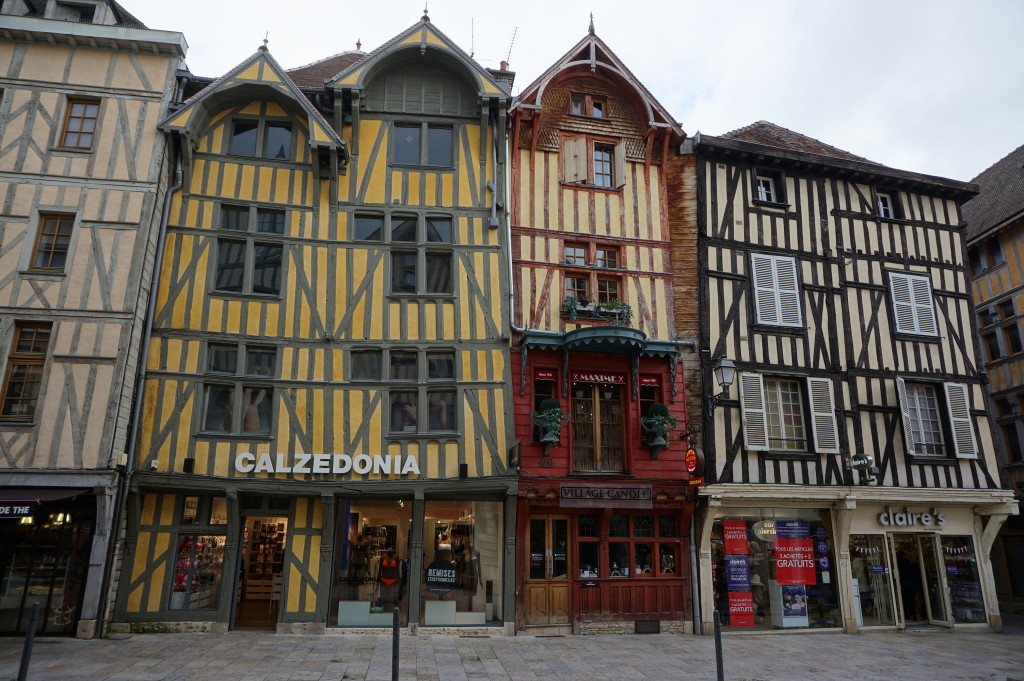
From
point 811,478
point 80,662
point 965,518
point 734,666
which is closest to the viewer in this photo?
point 80,662

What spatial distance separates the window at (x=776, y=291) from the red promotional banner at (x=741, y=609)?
6027mm

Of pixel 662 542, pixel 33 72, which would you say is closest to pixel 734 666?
pixel 662 542

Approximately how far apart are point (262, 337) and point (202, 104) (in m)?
5.04

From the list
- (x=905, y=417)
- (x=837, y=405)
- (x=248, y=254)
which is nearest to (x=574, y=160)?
(x=248, y=254)

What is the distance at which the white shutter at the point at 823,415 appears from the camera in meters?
15.0

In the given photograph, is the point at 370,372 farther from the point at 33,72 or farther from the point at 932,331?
the point at 932,331

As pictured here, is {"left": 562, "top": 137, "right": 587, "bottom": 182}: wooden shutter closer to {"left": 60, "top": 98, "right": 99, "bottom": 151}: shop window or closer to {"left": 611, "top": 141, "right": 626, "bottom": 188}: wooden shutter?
{"left": 611, "top": 141, "right": 626, "bottom": 188}: wooden shutter

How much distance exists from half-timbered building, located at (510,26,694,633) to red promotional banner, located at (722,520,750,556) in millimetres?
1060

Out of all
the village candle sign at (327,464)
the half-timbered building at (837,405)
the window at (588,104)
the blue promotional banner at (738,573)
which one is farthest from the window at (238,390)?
the blue promotional banner at (738,573)

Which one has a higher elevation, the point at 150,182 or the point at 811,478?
the point at 150,182

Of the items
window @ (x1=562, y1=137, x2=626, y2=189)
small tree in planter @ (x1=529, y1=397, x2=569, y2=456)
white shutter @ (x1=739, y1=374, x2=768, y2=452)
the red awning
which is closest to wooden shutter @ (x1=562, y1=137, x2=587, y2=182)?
window @ (x1=562, y1=137, x2=626, y2=189)

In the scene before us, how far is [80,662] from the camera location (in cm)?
972

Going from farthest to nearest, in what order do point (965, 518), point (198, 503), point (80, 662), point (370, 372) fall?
point (965, 518) < point (370, 372) < point (198, 503) < point (80, 662)

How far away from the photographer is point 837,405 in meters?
15.5
